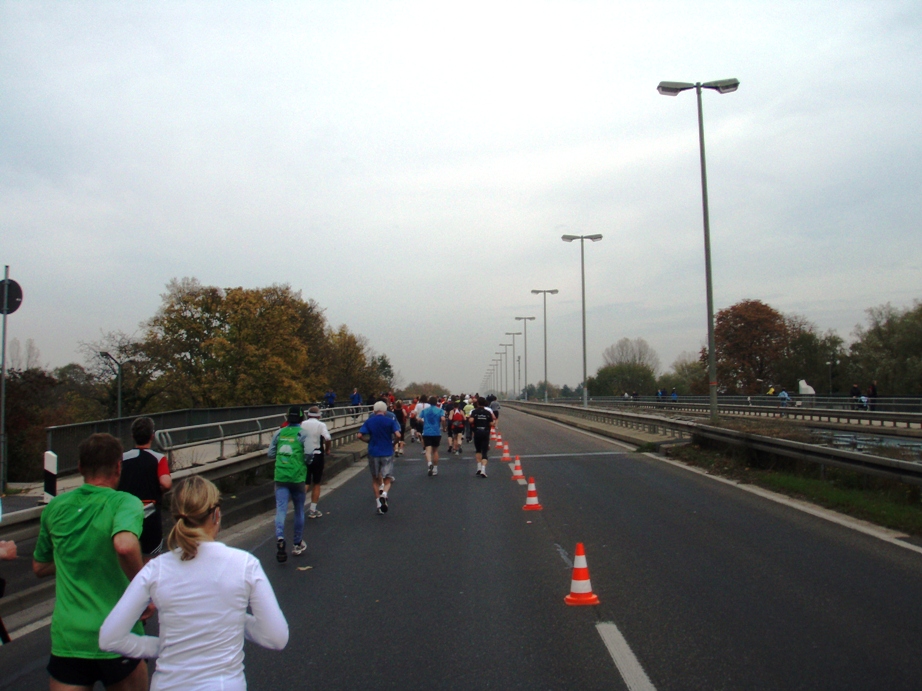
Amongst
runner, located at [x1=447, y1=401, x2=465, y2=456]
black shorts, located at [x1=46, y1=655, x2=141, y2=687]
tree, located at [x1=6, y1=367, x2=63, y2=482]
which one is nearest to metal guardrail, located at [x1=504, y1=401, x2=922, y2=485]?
runner, located at [x1=447, y1=401, x2=465, y2=456]

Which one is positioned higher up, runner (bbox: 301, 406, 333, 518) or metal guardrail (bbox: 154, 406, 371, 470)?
runner (bbox: 301, 406, 333, 518)

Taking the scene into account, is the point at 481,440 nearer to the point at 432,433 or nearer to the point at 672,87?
the point at 432,433

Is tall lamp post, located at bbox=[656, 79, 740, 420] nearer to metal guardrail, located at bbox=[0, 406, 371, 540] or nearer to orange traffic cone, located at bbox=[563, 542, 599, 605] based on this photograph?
metal guardrail, located at bbox=[0, 406, 371, 540]

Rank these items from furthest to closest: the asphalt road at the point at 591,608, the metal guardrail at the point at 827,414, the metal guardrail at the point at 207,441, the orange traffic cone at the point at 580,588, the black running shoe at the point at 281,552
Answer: the metal guardrail at the point at 827,414
the metal guardrail at the point at 207,441
the black running shoe at the point at 281,552
the orange traffic cone at the point at 580,588
the asphalt road at the point at 591,608

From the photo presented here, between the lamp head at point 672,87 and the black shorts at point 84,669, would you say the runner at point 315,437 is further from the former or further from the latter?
the lamp head at point 672,87

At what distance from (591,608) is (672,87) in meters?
18.2

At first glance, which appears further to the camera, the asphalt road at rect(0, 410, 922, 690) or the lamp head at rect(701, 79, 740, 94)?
the lamp head at rect(701, 79, 740, 94)

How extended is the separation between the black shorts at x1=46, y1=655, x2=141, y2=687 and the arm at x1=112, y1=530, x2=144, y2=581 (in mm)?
403

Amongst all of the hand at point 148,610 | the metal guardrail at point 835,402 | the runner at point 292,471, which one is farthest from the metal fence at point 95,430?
the metal guardrail at point 835,402

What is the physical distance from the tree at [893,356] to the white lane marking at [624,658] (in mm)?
50762

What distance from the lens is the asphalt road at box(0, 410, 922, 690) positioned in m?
5.16

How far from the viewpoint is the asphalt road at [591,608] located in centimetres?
516

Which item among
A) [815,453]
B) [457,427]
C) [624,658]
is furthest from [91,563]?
[457,427]

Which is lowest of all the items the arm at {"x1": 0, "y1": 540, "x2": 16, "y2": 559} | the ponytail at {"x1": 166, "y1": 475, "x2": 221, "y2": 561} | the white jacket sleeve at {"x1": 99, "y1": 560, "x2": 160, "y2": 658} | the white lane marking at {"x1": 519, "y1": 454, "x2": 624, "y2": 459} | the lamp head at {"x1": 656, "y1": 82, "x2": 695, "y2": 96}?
the white lane marking at {"x1": 519, "y1": 454, "x2": 624, "y2": 459}
